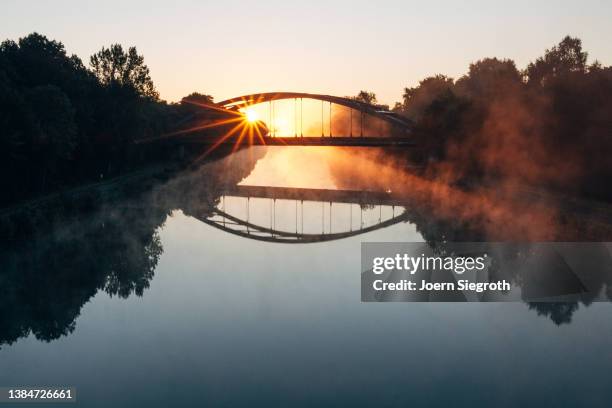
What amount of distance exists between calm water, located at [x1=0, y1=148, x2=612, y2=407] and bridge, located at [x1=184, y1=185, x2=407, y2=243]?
21.4 feet

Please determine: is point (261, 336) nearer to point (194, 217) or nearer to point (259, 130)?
point (194, 217)

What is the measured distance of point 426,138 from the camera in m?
78.1

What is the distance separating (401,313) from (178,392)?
29.4 feet

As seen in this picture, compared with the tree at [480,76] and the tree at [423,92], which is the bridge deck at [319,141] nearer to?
the tree at [480,76]

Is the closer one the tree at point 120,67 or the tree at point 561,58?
the tree at point 120,67

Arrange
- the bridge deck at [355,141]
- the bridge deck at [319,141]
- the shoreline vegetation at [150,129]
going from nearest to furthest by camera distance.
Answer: the shoreline vegetation at [150,129], the bridge deck at [355,141], the bridge deck at [319,141]

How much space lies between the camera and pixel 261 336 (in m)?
21.1

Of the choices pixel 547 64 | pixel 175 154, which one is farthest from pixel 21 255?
pixel 547 64

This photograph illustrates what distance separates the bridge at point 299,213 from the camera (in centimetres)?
4419

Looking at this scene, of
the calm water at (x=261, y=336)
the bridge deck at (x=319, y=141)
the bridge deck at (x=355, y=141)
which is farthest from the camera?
the bridge deck at (x=319, y=141)

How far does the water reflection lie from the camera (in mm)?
25984
